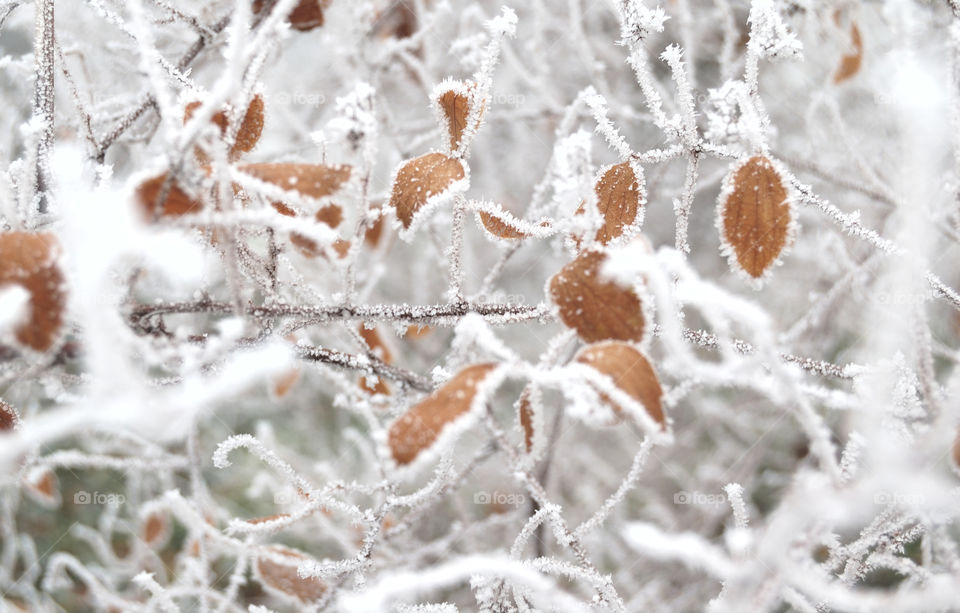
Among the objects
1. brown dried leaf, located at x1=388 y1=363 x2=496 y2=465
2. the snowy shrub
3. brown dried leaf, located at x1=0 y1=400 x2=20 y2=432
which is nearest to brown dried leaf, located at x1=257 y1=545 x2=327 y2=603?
the snowy shrub

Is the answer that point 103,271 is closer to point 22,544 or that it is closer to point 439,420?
point 439,420

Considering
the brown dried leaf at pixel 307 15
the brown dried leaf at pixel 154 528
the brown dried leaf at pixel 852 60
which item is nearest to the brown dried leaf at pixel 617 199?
the brown dried leaf at pixel 307 15

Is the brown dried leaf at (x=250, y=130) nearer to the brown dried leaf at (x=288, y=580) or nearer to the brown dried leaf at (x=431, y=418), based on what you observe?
the brown dried leaf at (x=431, y=418)

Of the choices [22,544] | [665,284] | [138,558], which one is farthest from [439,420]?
[22,544]
